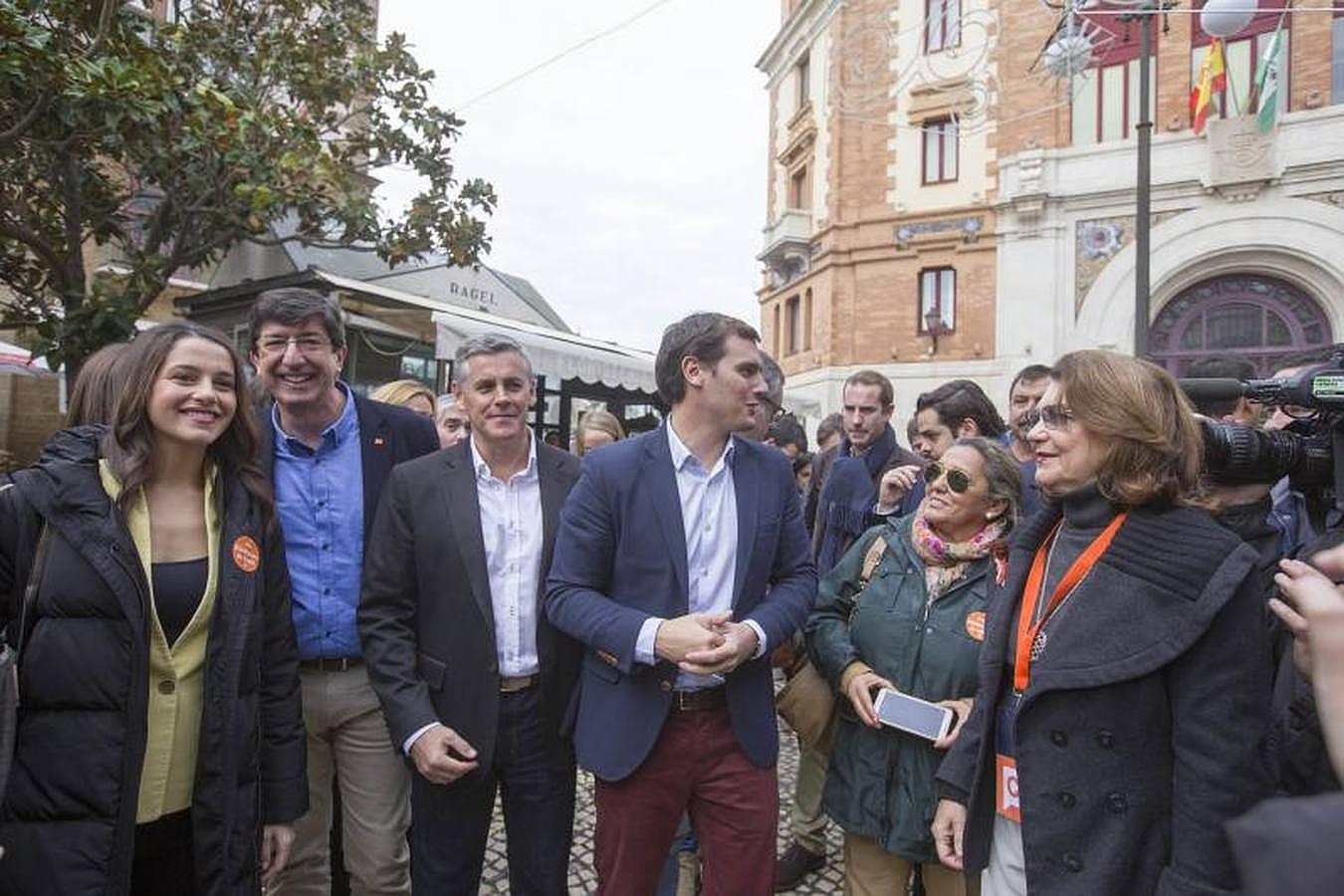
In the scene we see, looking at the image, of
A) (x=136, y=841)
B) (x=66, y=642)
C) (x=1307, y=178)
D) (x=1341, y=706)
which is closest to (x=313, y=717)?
(x=136, y=841)

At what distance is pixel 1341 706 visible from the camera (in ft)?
2.92

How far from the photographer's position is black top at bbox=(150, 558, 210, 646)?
190 centimetres

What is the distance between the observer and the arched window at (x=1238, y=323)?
14.5 m

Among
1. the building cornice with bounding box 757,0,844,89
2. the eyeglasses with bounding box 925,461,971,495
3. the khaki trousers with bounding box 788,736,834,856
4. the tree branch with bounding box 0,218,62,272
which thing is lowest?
the khaki trousers with bounding box 788,736,834,856

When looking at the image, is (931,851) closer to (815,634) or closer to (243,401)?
(815,634)

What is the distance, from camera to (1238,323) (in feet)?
49.7

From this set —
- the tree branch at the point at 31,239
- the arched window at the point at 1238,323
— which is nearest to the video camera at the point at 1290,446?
the tree branch at the point at 31,239

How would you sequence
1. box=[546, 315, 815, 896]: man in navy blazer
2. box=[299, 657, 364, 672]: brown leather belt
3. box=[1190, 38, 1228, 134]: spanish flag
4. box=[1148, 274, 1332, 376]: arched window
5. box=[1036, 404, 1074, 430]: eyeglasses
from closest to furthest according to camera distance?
box=[1036, 404, 1074, 430]: eyeglasses, box=[546, 315, 815, 896]: man in navy blazer, box=[299, 657, 364, 672]: brown leather belt, box=[1190, 38, 1228, 134]: spanish flag, box=[1148, 274, 1332, 376]: arched window

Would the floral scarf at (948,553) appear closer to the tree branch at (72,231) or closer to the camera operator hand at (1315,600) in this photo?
the camera operator hand at (1315,600)

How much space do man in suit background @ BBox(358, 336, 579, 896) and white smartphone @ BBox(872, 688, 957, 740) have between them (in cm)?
94

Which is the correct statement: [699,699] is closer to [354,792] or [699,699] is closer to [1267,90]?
[354,792]

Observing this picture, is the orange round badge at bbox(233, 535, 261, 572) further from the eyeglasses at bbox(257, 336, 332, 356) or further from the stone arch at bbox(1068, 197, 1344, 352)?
the stone arch at bbox(1068, 197, 1344, 352)

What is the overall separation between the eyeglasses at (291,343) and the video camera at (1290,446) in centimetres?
256

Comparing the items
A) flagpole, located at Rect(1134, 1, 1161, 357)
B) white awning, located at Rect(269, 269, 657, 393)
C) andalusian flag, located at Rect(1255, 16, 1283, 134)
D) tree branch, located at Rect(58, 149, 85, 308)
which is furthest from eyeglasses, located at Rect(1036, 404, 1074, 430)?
andalusian flag, located at Rect(1255, 16, 1283, 134)
